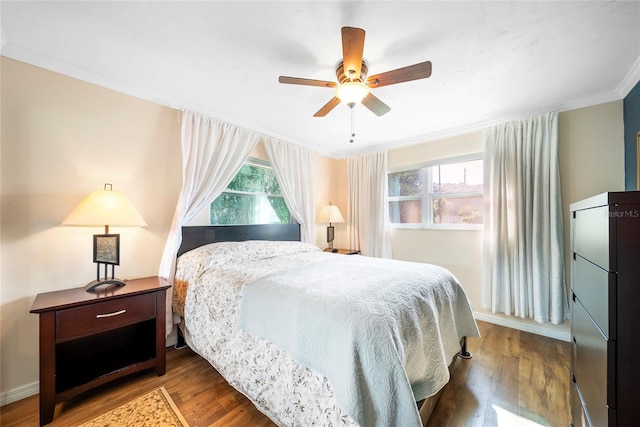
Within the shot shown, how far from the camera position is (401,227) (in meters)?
3.60

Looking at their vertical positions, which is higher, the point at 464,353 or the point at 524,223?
the point at 524,223

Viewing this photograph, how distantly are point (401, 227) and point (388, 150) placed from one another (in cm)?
124

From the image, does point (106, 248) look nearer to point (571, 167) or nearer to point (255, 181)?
point (255, 181)

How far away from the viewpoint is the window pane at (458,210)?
3.01m

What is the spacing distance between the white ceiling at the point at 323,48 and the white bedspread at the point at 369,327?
5.25 feet

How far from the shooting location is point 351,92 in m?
1.65

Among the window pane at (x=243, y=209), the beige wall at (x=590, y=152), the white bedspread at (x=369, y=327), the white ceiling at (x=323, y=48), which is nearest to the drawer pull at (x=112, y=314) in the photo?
the white bedspread at (x=369, y=327)

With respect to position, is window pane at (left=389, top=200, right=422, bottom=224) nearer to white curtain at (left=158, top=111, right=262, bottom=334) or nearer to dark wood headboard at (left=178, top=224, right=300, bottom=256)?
dark wood headboard at (left=178, top=224, right=300, bottom=256)

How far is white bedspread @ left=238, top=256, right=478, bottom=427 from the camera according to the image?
3.23 ft

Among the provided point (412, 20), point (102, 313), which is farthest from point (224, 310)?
point (412, 20)

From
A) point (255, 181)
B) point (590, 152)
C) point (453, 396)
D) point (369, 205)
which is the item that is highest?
point (590, 152)

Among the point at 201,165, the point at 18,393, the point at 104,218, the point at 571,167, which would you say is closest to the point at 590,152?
the point at 571,167

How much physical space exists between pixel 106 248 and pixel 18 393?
109 cm

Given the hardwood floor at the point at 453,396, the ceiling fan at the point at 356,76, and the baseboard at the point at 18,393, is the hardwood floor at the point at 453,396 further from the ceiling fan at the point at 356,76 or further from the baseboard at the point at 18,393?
the ceiling fan at the point at 356,76
